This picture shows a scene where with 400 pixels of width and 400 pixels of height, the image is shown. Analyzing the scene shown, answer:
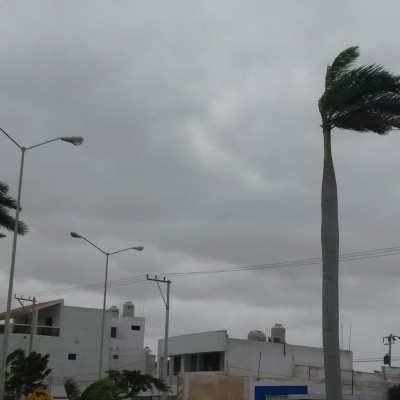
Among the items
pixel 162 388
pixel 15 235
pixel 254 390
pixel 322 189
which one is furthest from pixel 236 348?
pixel 322 189

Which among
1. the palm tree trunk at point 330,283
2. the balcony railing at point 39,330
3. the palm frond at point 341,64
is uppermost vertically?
the palm frond at point 341,64

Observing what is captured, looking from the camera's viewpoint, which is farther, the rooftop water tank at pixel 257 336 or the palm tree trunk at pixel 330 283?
the rooftop water tank at pixel 257 336

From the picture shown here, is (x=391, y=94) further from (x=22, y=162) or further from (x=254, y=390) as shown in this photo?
(x=254, y=390)

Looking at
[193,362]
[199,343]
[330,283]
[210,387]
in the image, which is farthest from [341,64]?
[193,362]

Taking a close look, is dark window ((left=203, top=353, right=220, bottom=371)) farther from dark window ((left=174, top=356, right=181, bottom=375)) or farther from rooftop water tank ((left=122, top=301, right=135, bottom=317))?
rooftop water tank ((left=122, top=301, right=135, bottom=317))

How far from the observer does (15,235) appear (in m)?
28.2

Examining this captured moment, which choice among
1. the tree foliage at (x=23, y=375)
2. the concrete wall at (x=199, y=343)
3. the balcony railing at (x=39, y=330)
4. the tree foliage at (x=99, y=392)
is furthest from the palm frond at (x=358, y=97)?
the balcony railing at (x=39, y=330)

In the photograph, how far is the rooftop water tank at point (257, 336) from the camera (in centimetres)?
6131

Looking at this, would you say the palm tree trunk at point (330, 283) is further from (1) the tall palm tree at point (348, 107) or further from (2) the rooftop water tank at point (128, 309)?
(2) the rooftop water tank at point (128, 309)

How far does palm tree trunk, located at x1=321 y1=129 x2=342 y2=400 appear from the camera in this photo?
1953 cm

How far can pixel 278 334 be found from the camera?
63688mm

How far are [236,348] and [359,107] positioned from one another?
3883 centimetres

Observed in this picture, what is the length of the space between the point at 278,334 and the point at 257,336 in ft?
9.81

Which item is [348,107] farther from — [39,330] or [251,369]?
[39,330]
